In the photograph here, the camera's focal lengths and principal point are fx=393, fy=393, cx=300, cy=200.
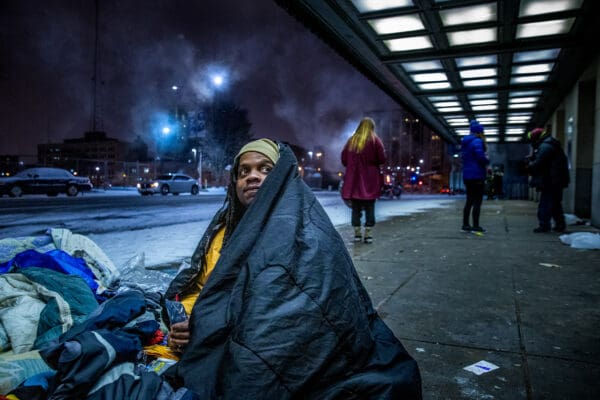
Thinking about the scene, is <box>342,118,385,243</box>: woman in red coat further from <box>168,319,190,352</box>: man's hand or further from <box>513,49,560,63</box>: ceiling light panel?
<box>513,49,560,63</box>: ceiling light panel

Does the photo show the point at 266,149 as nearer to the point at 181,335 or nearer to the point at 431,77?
the point at 181,335

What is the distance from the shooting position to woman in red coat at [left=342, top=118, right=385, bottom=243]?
6031 mm

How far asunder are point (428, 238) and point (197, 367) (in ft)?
19.2

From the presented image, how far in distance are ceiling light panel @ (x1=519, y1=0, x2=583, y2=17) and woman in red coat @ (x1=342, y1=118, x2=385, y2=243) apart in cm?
339

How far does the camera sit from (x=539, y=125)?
56.3 feet

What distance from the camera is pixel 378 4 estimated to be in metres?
6.65

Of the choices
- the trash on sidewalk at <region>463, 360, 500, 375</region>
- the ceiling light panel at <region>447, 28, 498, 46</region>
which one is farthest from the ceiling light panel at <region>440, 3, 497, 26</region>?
the trash on sidewalk at <region>463, 360, 500, 375</region>

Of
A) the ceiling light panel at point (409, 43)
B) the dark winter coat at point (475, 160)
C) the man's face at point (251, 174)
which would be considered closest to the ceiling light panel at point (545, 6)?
the ceiling light panel at point (409, 43)

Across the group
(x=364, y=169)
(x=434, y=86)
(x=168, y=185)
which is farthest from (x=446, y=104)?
(x=168, y=185)

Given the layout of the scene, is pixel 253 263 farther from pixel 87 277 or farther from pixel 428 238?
pixel 428 238

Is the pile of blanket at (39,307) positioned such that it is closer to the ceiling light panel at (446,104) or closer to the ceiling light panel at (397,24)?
the ceiling light panel at (397,24)

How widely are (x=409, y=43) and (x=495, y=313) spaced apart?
22.6 ft

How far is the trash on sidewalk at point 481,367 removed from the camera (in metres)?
2.04

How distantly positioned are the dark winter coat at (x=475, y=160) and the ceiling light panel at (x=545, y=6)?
7.42 ft
